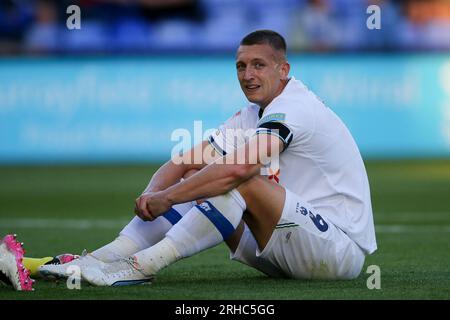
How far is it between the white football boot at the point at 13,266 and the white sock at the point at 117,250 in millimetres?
573

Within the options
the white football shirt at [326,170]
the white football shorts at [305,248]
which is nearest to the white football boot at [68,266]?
the white football shorts at [305,248]

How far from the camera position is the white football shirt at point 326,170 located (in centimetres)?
618

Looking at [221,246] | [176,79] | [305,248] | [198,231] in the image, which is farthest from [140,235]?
[176,79]

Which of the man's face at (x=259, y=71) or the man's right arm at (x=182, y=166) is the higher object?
the man's face at (x=259, y=71)

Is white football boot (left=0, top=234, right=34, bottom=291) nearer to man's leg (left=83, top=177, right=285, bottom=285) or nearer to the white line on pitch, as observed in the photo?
man's leg (left=83, top=177, right=285, bottom=285)

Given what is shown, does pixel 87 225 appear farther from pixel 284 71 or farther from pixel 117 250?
pixel 284 71

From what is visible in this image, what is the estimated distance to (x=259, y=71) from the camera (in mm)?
6375

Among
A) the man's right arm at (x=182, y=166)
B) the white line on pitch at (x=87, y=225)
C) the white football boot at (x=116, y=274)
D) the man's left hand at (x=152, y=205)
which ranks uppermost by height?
the man's right arm at (x=182, y=166)

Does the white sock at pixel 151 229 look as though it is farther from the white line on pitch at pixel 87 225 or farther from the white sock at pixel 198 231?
the white line on pitch at pixel 87 225

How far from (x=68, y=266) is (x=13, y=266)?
40 centimetres

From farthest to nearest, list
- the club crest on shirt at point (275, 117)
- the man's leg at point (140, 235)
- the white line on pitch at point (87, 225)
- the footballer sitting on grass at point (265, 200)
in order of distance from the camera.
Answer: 1. the white line on pitch at point (87, 225)
2. the man's leg at point (140, 235)
3. the club crest on shirt at point (275, 117)
4. the footballer sitting on grass at point (265, 200)

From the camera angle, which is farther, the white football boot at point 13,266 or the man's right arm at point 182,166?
the man's right arm at point 182,166
